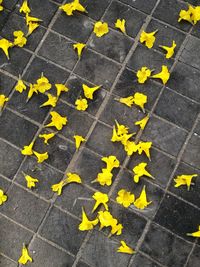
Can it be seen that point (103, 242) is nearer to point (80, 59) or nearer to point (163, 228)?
point (163, 228)

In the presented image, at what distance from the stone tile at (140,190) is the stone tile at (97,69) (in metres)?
0.99

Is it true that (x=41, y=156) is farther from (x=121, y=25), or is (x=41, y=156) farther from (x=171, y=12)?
(x=171, y=12)

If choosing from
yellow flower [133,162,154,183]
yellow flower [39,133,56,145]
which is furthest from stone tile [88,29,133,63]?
yellow flower [133,162,154,183]

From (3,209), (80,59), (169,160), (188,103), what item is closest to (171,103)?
(188,103)

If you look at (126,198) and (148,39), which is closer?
(126,198)

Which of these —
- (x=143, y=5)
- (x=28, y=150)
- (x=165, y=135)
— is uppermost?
(x=143, y=5)

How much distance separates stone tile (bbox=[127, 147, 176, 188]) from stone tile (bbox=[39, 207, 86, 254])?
80 centimetres

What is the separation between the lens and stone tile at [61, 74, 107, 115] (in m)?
4.67

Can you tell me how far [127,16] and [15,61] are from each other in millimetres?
1313

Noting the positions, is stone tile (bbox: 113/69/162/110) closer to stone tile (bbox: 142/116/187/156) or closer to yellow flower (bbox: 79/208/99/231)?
stone tile (bbox: 142/116/187/156)

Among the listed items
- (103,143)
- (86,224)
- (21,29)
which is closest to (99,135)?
(103,143)

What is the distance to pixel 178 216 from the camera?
4.34 m

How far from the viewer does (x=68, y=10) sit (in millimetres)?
4902

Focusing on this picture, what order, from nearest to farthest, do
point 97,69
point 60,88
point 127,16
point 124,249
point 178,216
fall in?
point 124,249 < point 178,216 < point 60,88 < point 97,69 < point 127,16
